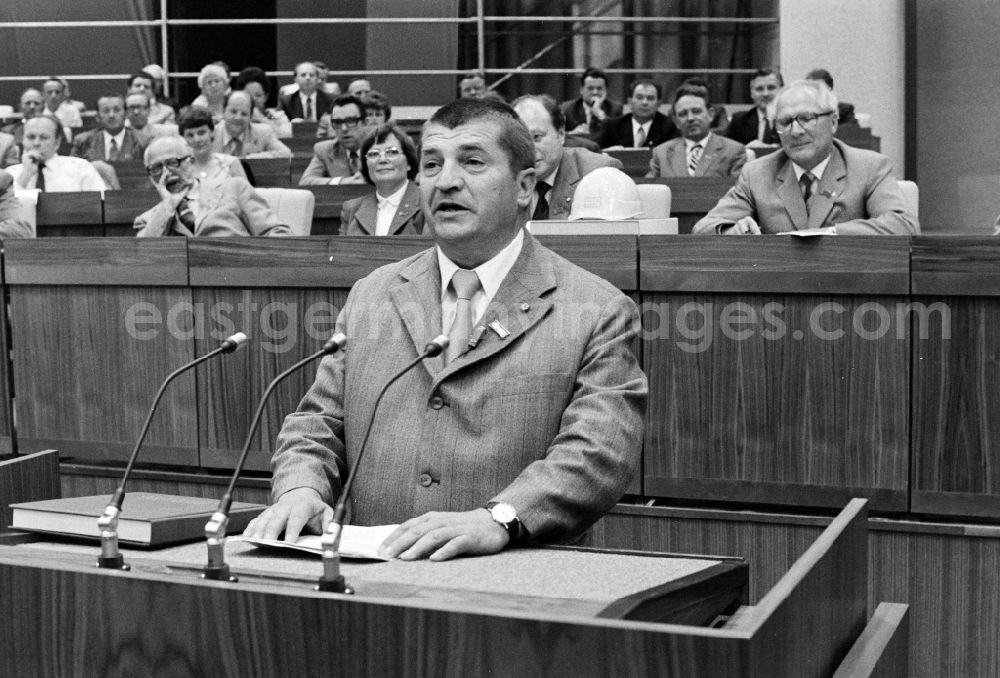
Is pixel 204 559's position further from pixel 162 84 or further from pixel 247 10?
pixel 247 10

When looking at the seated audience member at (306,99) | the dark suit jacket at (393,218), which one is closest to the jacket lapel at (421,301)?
the dark suit jacket at (393,218)

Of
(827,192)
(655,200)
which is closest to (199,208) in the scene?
(655,200)

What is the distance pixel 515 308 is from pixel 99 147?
8.47m

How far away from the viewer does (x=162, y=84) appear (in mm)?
12016

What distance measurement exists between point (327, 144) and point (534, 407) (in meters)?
5.74

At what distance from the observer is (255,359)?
4.13m

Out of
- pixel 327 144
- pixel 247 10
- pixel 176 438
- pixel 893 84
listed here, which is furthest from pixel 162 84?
pixel 176 438

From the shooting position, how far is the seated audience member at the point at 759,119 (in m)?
9.05

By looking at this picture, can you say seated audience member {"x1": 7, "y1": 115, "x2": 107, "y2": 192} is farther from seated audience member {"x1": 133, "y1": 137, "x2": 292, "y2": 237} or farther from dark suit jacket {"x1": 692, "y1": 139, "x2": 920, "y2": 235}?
dark suit jacket {"x1": 692, "y1": 139, "x2": 920, "y2": 235}

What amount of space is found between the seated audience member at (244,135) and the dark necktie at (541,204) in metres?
4.79

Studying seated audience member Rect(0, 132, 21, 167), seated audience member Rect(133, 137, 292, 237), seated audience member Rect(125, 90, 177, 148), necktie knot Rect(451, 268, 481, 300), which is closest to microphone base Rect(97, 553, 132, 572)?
necktie knot Rect(451, 268, 481, 300)

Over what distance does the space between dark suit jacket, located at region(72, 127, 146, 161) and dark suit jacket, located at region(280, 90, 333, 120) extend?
5.99 ft

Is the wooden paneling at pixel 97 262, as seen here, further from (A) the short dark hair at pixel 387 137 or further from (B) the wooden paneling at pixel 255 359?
(A) the short dark hair at pixel 387 137

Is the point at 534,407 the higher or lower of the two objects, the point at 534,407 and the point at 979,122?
the lower
